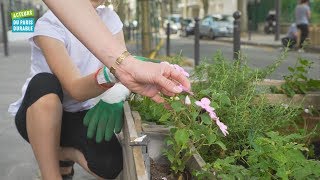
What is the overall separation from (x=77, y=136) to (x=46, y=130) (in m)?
0.25

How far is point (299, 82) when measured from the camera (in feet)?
9.02

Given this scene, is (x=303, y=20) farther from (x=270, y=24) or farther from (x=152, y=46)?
(x=270, y=24)

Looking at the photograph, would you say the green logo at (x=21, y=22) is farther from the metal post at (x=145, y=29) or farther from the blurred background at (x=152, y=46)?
the metal post at (x=145, y=29)

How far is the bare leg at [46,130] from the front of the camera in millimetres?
2105

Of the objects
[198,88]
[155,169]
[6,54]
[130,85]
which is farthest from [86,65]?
[6,54]

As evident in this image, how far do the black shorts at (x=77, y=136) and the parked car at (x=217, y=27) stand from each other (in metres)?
25.9

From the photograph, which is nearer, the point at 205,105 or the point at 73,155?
the point at 205,105

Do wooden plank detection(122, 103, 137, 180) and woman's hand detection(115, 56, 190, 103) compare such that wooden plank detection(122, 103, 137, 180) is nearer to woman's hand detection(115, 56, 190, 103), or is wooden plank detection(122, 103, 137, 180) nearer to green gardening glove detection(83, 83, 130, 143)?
green gardening glove detection(83, 83, 130, 143)

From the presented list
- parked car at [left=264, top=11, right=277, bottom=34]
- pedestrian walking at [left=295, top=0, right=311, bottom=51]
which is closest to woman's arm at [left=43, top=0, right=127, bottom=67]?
pedestrian walking at [left=295, top=0, right=311, bottom=51]

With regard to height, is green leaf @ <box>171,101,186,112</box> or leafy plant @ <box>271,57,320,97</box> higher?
green leaf @ <box>171,101,186,112</box>

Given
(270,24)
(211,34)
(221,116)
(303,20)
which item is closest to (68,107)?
(221,116)

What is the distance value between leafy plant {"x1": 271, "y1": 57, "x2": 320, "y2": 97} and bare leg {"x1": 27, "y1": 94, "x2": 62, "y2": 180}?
120 cm

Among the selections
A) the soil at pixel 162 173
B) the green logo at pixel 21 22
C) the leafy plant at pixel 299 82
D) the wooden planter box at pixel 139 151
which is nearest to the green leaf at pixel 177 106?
the wooden planter box at pixel 139 151

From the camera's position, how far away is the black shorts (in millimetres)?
2133
